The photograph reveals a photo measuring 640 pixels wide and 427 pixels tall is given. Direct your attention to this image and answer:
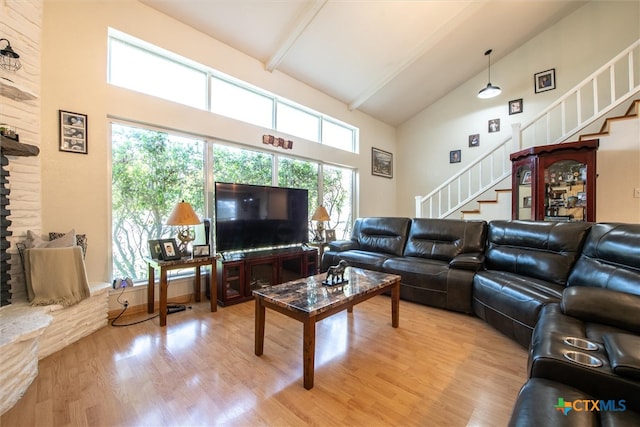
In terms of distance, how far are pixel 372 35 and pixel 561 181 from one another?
3279 millimetres

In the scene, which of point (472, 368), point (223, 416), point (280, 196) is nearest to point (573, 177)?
point (472, 368)

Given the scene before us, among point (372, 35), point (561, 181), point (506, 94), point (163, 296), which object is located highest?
point (372, 35)

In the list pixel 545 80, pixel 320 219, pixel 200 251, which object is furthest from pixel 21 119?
pixel 545 80

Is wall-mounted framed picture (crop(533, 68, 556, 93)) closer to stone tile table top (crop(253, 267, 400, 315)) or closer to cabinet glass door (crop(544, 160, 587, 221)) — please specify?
cabinet glass door (crop(544, 160, 587, 221))

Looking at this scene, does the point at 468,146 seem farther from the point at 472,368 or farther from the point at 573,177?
the point at 472,368

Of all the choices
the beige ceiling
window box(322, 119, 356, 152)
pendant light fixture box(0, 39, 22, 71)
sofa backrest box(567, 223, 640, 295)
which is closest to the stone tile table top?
sofa backrest box(567, 223, 640, 295)

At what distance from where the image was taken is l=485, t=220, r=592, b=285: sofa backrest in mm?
2385

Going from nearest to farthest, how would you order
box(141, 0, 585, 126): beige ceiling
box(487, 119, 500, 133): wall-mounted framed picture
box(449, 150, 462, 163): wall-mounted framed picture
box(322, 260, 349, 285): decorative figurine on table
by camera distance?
box(322, 260, 349, 285): decorative figurine on table
box(141, 0, 585, 126): beige ceiling
box(487, 119, 500, 133): wall-mounted framed picture
box(449, 150, 462, 163): wall-mounted framed picture

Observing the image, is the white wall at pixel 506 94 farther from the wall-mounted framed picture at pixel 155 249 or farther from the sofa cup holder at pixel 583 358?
the wall-mounted framed picture at pixel 155 249

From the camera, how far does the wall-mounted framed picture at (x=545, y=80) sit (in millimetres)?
4758

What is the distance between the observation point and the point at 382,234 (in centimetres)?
414

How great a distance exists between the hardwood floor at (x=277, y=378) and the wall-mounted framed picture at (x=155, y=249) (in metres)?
0.66

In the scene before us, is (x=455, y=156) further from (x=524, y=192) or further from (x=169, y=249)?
(x=169, y=249)

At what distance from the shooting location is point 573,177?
11.1 ft
